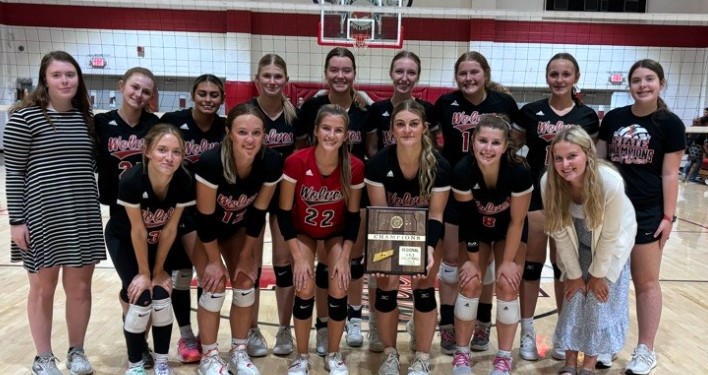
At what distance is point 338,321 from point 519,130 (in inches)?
63.8

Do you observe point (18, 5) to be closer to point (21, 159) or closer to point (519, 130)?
point (21, 159)

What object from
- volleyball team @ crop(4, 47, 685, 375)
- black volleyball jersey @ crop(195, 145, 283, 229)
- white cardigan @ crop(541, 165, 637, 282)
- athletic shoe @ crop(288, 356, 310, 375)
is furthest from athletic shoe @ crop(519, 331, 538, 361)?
black volleyball jersey @ crop(195, 145, 283, 229)

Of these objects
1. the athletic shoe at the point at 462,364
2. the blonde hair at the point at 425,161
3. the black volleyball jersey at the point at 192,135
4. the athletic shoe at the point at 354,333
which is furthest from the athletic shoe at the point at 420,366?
the black volleyball jersey at the point at 192,135

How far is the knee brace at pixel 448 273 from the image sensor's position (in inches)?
125

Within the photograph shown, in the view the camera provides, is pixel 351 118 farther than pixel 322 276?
A: Yes

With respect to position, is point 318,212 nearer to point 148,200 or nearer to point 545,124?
point 148,200

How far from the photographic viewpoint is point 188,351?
10.2 ft

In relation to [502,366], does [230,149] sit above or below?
above

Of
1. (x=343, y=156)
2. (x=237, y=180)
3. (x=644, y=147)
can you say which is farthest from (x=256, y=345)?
(x=644, y=147)

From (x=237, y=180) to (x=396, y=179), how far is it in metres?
0.85

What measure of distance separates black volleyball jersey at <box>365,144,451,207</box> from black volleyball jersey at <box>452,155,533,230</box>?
0.30ft

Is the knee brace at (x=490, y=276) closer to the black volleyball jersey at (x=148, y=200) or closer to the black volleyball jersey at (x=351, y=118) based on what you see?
the black volleyball jersey at (x=351, y=118)

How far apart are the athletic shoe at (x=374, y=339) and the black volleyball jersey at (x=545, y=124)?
138 centimetres

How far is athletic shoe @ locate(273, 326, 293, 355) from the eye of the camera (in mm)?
3189
